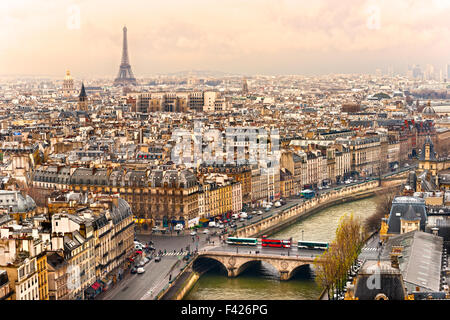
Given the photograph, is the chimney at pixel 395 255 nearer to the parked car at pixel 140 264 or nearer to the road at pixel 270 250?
the road at pixel 270 250

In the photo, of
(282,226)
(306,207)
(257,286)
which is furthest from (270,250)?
(306,207)

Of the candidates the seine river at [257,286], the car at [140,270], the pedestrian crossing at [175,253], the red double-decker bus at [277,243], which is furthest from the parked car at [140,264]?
the red double-decker bus at [277,243]

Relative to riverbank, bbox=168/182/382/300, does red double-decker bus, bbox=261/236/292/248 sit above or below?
above

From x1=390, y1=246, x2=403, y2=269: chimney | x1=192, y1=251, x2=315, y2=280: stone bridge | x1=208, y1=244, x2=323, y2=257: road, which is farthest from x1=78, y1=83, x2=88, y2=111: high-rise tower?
x1=390, y1=246, x2=403, y2=269: chimney

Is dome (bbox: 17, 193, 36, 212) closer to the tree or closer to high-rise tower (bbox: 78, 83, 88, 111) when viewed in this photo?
the tree

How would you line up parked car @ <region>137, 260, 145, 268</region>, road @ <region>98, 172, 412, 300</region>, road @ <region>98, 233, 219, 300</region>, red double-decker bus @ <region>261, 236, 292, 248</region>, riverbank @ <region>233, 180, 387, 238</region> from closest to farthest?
1. road @ <region>98, 233, 219, 300</region>
2. road @ <region>98, 172, 412, 300</region>
3. parked car @ <region>137, 260, 145, 268</region>
4. red double-decker bus @ <region>261, 236, 292, 248</region>
5. riverbank @ <region>233, 180, 387, 238</region>

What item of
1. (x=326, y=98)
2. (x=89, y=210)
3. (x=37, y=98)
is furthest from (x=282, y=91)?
(x=89, y=210)

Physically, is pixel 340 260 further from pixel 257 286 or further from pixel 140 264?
pixel 140 264

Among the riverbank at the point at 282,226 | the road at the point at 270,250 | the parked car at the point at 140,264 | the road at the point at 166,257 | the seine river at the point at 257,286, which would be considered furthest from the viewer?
the road at the point at 270,250
